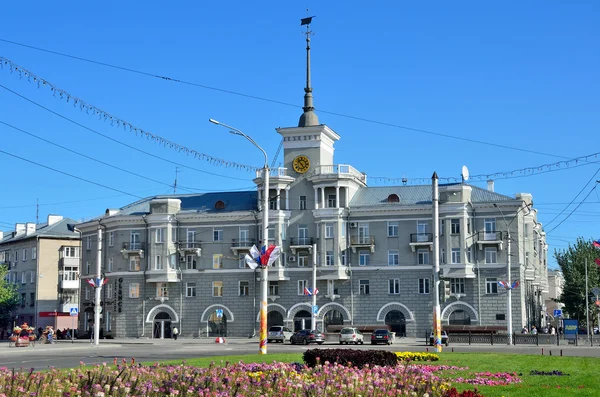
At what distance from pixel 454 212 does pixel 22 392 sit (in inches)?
2488

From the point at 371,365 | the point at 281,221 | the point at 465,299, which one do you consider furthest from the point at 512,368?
the point at 281,221

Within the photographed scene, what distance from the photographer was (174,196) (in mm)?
87500

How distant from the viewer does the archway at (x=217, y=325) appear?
79688 mm

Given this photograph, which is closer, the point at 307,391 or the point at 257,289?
the point at 307,391

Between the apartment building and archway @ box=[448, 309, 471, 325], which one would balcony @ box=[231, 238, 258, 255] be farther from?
→ the apartment building

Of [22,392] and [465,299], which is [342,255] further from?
[22,392]

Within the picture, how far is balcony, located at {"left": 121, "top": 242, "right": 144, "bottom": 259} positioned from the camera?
82.0m

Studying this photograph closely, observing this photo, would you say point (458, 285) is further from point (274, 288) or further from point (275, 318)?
point (275, 318)

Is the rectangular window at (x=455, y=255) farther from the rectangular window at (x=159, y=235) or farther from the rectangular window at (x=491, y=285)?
the rectangular window at (x=159, y=235)

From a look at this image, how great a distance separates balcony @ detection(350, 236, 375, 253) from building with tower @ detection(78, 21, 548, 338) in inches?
4.3

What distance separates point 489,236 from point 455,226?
3125 mm

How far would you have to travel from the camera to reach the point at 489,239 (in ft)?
243

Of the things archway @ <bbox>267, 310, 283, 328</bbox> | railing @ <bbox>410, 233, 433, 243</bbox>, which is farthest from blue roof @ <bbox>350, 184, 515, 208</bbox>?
archway @ <bbox>267, 310, 283, 328</bbox>

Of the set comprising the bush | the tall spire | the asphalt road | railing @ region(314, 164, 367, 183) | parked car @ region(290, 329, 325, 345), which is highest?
the tall spire
